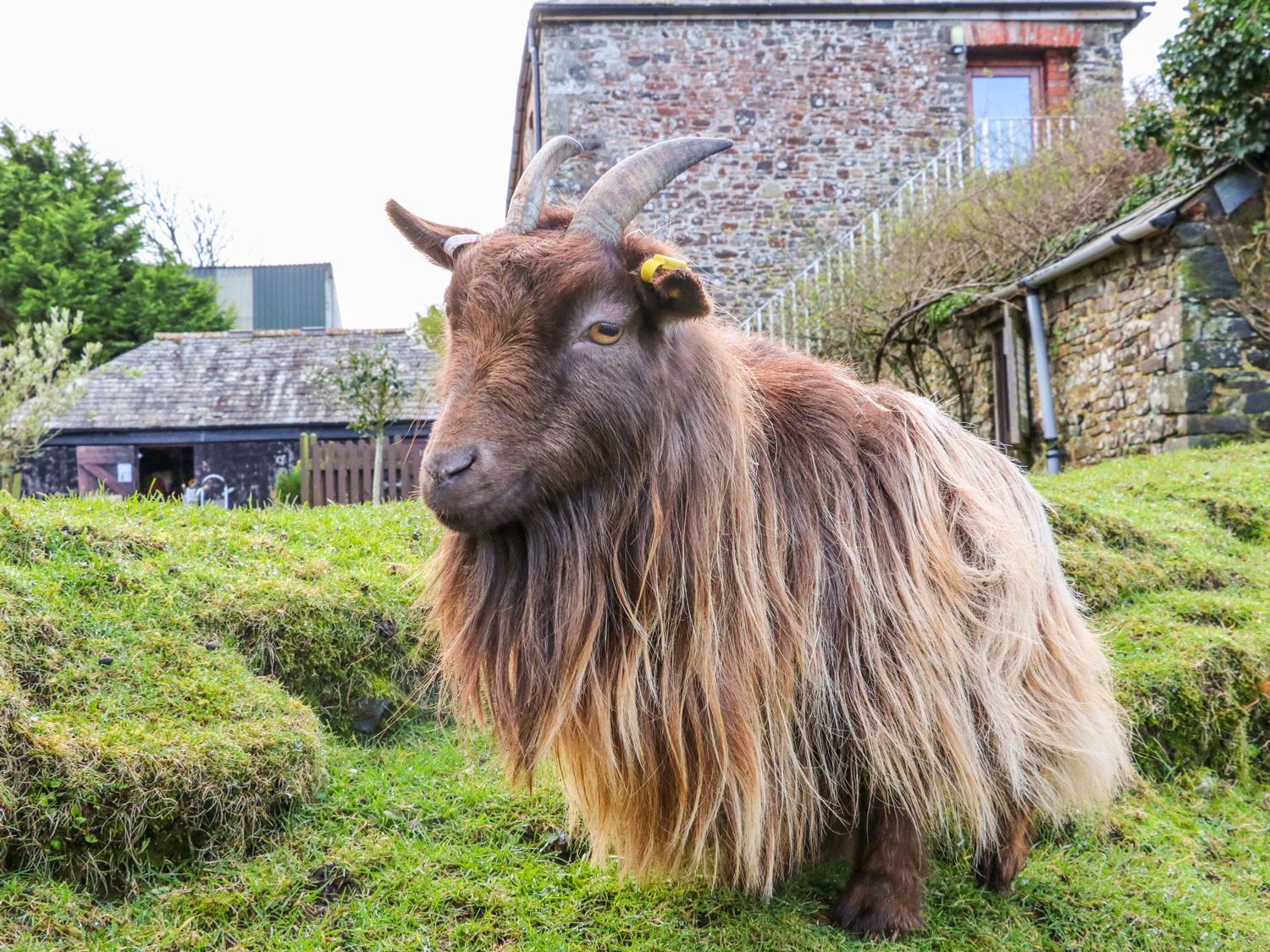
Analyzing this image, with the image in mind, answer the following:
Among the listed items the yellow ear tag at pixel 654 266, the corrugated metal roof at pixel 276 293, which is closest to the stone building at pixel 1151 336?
the yellow ear tag at pixel 654 266

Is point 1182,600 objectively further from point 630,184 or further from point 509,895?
point 630,184

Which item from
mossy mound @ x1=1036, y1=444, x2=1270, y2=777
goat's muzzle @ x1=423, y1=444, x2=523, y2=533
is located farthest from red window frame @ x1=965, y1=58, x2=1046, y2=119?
goat's muzzle @ x1=423, y1=444, x2=523, y2=533

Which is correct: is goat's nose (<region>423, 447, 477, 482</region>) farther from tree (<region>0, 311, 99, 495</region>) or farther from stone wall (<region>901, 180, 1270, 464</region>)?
tree (<region>0, 311, 99, 495</region>)

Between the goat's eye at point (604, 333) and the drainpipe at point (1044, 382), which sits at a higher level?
the drainpipe at point (1044, 382)

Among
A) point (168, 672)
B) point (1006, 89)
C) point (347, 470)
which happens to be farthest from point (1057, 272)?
point (168, 672)

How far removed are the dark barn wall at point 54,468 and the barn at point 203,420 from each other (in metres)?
0.02

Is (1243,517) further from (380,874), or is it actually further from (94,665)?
(94,665)

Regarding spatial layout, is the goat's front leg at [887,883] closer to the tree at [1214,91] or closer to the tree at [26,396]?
the tree at [1214,91]

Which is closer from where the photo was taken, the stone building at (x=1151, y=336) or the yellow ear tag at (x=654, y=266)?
the yellow ear tag at (x=654, y=266)

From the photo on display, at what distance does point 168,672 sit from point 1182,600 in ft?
15.9

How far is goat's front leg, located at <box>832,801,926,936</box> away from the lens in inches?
115

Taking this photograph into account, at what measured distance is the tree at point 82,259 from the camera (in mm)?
28188

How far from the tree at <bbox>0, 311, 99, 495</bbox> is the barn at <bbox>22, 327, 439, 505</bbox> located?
713 millimetres

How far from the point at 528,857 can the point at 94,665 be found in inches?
63.2
